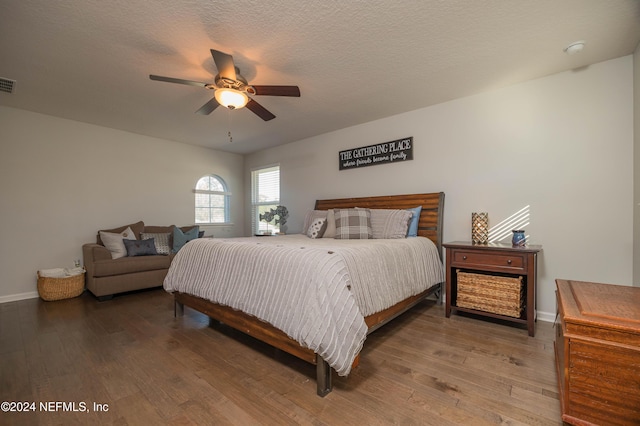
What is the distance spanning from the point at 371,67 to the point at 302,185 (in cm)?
274

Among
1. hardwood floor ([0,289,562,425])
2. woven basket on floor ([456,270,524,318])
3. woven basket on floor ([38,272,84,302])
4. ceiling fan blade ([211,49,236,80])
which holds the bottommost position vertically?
hardwood floor ([0,289,562,425])

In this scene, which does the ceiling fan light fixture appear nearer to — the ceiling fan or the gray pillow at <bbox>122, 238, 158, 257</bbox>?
the ceiling fan

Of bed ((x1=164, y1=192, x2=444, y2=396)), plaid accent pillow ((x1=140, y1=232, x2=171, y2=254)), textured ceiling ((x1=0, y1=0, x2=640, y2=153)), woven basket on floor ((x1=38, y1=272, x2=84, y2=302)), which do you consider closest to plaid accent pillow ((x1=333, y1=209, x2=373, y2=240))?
bed ((x1=164, y1=192, x2=444, y2=396))

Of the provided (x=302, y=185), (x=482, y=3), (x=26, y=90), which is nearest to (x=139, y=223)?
(x=26, y=90)

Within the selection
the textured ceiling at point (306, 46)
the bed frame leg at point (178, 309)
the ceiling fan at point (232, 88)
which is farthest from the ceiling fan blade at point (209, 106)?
the bed frame leg at point (178, 309)

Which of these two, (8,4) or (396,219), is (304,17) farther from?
(396,219)

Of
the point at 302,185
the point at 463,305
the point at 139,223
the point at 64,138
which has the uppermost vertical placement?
the point at 64,138

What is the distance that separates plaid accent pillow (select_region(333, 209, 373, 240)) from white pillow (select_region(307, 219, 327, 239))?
0.22 metres

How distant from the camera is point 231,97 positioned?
240 cm

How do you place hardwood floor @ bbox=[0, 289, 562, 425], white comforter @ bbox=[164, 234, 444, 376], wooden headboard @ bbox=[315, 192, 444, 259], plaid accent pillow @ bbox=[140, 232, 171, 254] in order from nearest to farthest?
hardwood floor @ bbox=[0, 289, 562, 425] → white comforter @ bbox=[164, 234, 444, 376] → wooden headboard @ bbox=[315, 192, 444, 259] → plaid accent pillow @ bbox=[140, 232, 171, 254]

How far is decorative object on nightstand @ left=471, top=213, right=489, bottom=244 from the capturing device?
290 cm

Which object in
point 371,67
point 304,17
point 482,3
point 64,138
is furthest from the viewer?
point 64,138

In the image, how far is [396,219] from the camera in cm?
329

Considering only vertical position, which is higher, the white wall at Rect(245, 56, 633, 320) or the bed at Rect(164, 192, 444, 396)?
the white wall at Rect(245, 56, 633, 320)
